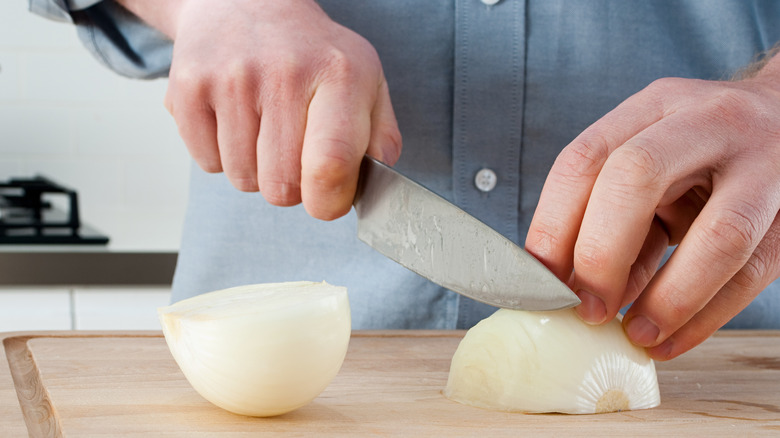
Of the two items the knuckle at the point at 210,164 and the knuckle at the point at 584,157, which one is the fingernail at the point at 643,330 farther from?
the knuckle at the point at 210,164

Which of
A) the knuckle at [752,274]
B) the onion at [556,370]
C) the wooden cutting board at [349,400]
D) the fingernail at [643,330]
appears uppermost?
the knuckle at [752,274]

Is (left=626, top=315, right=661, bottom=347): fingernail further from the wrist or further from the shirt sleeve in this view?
the shirt sleeve

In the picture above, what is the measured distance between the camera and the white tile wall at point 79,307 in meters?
1.65

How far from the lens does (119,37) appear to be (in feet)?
3.70

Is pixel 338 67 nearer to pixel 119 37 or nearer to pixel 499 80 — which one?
pixel 499 80

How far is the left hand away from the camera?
0.63 meters

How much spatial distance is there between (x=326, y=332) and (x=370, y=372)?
7.0 inches

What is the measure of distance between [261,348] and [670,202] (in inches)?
14.8

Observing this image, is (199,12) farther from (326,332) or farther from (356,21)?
(326,332)

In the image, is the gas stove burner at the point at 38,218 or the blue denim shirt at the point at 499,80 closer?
the blue denim shirt at the point at 499,80

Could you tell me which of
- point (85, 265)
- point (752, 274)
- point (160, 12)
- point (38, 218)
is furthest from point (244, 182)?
point (38, 218)

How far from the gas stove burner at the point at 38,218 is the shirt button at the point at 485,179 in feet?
3.36

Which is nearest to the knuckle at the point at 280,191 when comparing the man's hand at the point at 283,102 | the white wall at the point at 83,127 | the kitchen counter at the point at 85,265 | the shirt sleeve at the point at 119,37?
the man's hand at the point at 283,102

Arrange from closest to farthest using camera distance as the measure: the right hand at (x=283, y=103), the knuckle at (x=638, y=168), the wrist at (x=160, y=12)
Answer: the knuckle at (x=638, y=168) < the right hand at (x=283, y=103) < the wrist at (x=160, y=12)
